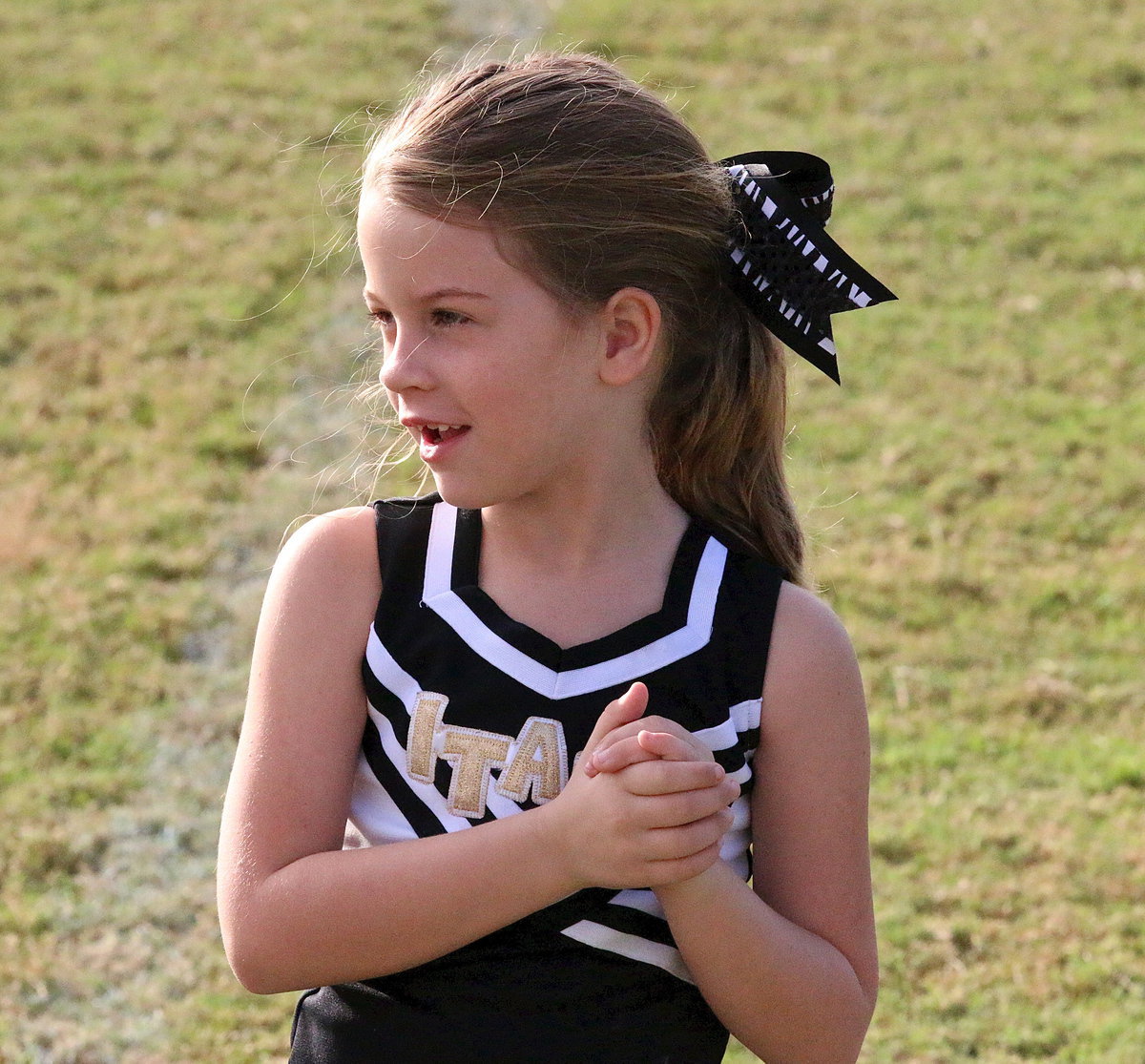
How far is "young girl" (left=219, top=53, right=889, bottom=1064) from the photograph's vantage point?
1.71 metres

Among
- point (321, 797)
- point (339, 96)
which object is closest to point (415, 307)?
point (321, 797)

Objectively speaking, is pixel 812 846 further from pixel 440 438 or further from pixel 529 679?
pixel 440 438

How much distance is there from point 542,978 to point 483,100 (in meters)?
1.01

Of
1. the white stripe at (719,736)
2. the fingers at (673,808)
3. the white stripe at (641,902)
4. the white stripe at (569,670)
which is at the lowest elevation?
the white stripe at (641,902)

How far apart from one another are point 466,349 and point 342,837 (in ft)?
1.91

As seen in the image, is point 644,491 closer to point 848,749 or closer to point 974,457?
point 848,749

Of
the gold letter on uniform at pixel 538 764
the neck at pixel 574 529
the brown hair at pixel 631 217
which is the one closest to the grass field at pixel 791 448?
the brown hair at pixel 631 217

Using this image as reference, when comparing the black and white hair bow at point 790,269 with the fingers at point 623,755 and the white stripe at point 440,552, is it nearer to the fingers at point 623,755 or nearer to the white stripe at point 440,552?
the white stripe at point 440,552

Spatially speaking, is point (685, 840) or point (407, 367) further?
point (407, 367)

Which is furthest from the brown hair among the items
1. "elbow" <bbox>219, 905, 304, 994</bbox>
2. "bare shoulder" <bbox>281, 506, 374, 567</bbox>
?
"elbow" <bbox>219, 905, 304, 994</bbox>

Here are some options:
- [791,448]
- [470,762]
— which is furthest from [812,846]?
[791,448]

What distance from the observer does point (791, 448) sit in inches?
216

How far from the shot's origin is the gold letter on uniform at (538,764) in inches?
68.7

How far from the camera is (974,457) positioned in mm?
5406
